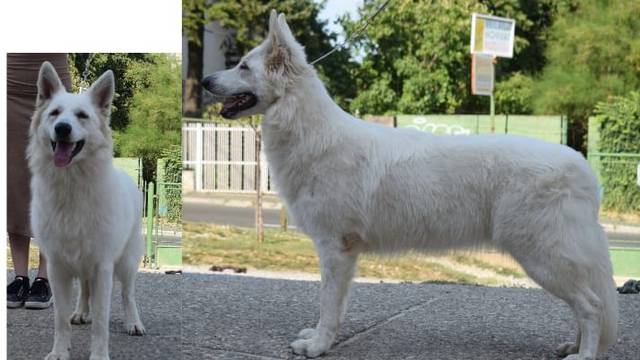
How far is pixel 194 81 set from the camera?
1093 cm

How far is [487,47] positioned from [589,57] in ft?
4.69

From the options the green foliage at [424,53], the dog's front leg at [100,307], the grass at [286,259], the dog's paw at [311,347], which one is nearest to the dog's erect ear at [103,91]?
the dog's front leg at [100,307]

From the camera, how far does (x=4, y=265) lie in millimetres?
3453

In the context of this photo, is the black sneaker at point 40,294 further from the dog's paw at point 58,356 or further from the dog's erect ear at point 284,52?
the dog's erect ear at point 284,52

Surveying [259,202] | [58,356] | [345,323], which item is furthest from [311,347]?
[259,202]

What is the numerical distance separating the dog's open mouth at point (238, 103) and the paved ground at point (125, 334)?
0.88 metres

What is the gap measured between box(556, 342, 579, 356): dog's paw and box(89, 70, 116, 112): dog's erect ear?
8.00ft

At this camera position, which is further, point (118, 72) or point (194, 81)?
point (194, 81)

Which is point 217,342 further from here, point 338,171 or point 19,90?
point 19,90

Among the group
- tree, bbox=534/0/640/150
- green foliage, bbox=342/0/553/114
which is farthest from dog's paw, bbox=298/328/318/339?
tree, bbox=534/0/640/150

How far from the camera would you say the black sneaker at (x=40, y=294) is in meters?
3.46

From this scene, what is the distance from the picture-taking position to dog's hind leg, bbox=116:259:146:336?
337 centimetres

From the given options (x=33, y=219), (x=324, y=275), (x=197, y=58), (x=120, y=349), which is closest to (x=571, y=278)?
(x=324, y=275)

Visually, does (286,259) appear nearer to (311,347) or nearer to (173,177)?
(311,347)
